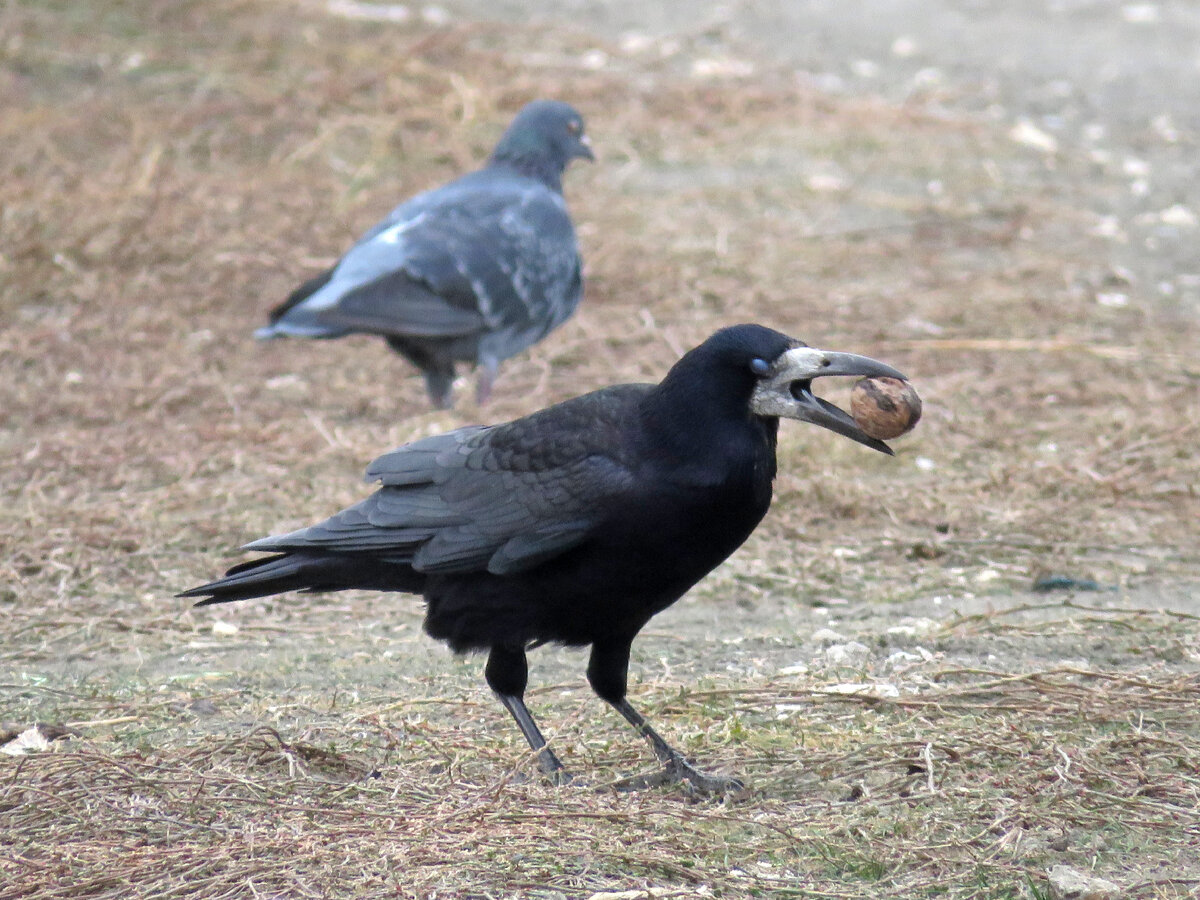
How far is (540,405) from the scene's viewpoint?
22.4 feet

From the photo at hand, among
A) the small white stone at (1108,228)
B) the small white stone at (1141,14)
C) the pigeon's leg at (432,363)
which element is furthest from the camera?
the small white stone at (1141,14)

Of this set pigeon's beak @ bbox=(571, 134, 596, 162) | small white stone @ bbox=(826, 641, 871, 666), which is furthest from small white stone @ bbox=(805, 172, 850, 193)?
small white stone @ bbox=(826, 641, 871, 666)

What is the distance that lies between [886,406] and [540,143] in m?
4.18

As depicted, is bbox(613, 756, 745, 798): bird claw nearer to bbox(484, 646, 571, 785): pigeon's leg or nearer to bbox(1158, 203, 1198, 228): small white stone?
bbox(484, 646, 571, 785): pigeon's leg

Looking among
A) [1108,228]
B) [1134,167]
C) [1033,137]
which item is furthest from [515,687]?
[1033,137]

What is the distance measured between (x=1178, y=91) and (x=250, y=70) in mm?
6642

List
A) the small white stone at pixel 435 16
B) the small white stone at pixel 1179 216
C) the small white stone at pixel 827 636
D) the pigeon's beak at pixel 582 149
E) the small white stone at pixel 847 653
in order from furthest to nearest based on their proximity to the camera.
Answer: the small white stone at pixel 435 16, the small white stone at pixel 1179 216, the pigeon's beak at pixel 582 149, the small white stone at pixel 827 636, the small white stone at pixel 847 653

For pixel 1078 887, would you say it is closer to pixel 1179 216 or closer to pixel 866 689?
pixel 866 689

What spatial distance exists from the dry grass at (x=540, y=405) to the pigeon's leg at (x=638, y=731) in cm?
10

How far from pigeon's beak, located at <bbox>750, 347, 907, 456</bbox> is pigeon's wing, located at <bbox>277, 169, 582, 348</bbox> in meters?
3.13

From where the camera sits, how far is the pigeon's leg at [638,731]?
145 inches

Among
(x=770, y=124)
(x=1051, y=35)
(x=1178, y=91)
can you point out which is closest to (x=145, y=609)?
(x=770, y=124)

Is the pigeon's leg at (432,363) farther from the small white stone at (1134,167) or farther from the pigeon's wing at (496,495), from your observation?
the small white stone at (1134,167)

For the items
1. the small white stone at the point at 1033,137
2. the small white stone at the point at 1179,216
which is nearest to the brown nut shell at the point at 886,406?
the small white stone at the point at 1179,216
